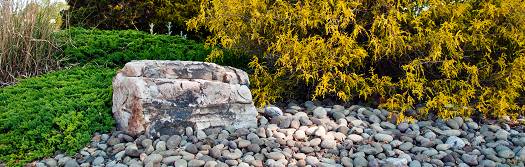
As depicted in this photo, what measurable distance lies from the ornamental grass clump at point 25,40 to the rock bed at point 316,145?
2.08m

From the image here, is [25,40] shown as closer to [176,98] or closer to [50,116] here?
[50,116]

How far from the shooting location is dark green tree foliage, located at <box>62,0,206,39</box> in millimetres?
7113

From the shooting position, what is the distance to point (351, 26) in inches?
157

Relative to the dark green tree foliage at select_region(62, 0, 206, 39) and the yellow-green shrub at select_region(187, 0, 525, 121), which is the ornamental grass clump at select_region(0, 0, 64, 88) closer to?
the yellow-green shrub at select_region(187, 0, 525, 121)

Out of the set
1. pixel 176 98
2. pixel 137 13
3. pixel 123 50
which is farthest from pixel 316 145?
pixel 137 13

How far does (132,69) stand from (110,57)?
5.12 ft

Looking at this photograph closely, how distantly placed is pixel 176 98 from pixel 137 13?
5010 mm

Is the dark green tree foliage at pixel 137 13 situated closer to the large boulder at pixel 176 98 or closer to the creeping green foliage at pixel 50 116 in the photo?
the creeping green foliage at pixel 50 116

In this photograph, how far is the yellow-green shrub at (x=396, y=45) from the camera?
3.43 m

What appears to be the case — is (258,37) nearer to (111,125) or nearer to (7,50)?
(111,125)

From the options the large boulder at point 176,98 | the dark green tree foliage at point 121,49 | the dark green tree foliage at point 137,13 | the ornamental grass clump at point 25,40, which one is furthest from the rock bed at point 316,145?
the dark green tree foliage at point 137,13

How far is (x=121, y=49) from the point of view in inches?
189

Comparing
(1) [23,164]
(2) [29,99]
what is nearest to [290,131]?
(1) [23,164]

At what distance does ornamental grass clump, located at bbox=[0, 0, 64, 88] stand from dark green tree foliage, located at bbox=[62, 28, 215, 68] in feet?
0.83
